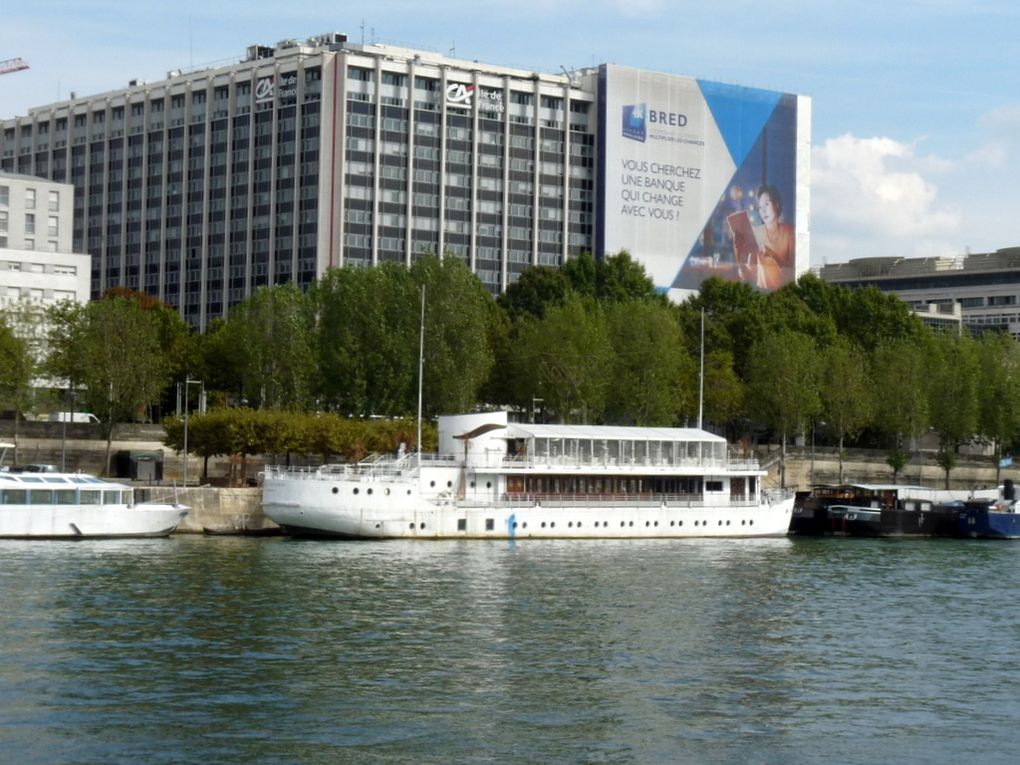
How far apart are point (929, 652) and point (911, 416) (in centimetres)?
8354

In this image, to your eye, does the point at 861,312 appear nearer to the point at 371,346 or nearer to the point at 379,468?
Result: the point at 371,346

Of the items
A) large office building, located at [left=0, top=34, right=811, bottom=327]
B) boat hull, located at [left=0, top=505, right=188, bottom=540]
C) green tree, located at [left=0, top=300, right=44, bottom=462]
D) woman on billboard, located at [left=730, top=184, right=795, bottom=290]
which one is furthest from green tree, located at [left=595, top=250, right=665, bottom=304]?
boat hull, located at [left=0, top=505, right=188, bottom=540]

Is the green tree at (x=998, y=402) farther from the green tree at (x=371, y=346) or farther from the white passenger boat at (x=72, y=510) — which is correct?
the white passenger boat at (x=72, y=510)

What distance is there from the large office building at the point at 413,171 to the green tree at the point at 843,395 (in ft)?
179

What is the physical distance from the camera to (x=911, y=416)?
12912 centimetres

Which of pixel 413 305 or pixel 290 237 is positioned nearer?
pixel 413 305

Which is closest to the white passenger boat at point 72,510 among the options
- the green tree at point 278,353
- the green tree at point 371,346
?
the green tree at point 371,346

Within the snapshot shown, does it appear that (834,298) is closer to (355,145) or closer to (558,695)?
(355,145)

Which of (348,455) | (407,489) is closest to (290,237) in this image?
(348,455)

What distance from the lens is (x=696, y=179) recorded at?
18600 cm

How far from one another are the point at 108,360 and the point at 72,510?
86.2 feet

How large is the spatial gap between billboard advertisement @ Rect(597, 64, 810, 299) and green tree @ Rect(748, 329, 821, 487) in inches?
2219

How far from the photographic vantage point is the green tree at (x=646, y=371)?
117375mm

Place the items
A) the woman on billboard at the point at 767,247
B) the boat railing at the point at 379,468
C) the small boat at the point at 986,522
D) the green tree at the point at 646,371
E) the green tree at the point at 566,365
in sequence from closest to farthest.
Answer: the boat railing at the point at 379,468 → the small boat at the point at 986,522 → the green tree at the point at 566,365 → the green tree at the point at 646,371 → the woman on billboard at the point at 767,247
